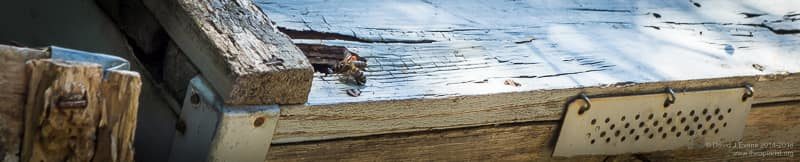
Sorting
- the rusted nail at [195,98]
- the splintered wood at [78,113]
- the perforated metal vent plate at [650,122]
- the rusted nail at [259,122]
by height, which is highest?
the splintered wood at [78,113]

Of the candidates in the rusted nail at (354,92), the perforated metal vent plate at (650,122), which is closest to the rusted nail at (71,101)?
the rusted nail at (354,92)

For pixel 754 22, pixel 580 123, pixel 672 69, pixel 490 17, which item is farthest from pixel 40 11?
pixel 754 22

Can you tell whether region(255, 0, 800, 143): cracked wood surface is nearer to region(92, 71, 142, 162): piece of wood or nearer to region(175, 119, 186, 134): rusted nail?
region(175, 119, 186, 134): rusted nail

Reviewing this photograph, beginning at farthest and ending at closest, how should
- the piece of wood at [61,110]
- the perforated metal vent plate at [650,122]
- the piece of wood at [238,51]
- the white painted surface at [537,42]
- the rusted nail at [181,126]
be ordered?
the perforated metal vent plate at [650,122] < the white painted surface at [537,42] < the rusted nail at [181,126] < the piece of wood at [238,51] < the piece of wood at [61,110]

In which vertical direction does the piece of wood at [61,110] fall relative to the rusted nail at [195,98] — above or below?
above

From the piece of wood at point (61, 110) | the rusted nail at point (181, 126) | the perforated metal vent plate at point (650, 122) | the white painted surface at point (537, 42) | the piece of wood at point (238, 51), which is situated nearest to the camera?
A: the piece of wood at point (61, 110)

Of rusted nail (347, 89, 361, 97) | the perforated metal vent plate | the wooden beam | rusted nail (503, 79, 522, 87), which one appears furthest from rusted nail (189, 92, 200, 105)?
the perforated metal vent plate

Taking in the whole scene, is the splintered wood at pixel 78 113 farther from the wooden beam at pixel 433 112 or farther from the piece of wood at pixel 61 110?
the wooden beam at pixel 433 112

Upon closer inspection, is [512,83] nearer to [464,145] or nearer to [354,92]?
[464,145]

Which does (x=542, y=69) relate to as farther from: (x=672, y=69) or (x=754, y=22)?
(x=754, y=22)
